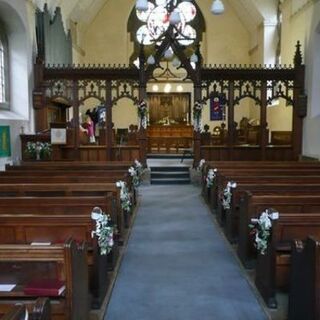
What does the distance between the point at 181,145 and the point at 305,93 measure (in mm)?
6122

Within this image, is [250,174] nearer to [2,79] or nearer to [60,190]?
[60,190]

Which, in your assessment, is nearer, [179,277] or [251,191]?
[179,277]

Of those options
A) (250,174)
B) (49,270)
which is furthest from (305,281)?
(250,174)

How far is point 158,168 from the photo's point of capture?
1085 cm

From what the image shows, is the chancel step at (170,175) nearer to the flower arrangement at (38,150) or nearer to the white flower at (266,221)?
the flower arrangement at (38,150)

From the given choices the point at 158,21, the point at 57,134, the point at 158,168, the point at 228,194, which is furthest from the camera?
the point at 158,21

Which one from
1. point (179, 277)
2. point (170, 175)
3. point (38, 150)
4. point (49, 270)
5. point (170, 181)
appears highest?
point (38, 150)

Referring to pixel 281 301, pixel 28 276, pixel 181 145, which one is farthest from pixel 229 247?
pixel 181 145

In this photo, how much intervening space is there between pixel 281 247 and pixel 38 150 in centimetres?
681

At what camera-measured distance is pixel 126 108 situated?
17.8 meters

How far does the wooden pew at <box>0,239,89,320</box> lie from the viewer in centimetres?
240

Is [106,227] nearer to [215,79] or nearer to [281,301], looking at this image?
[281,301]

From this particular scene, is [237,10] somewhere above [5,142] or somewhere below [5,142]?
above

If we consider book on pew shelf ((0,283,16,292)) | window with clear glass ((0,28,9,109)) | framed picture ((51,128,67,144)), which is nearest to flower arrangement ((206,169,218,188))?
framed picture ((51,128,67,144))
